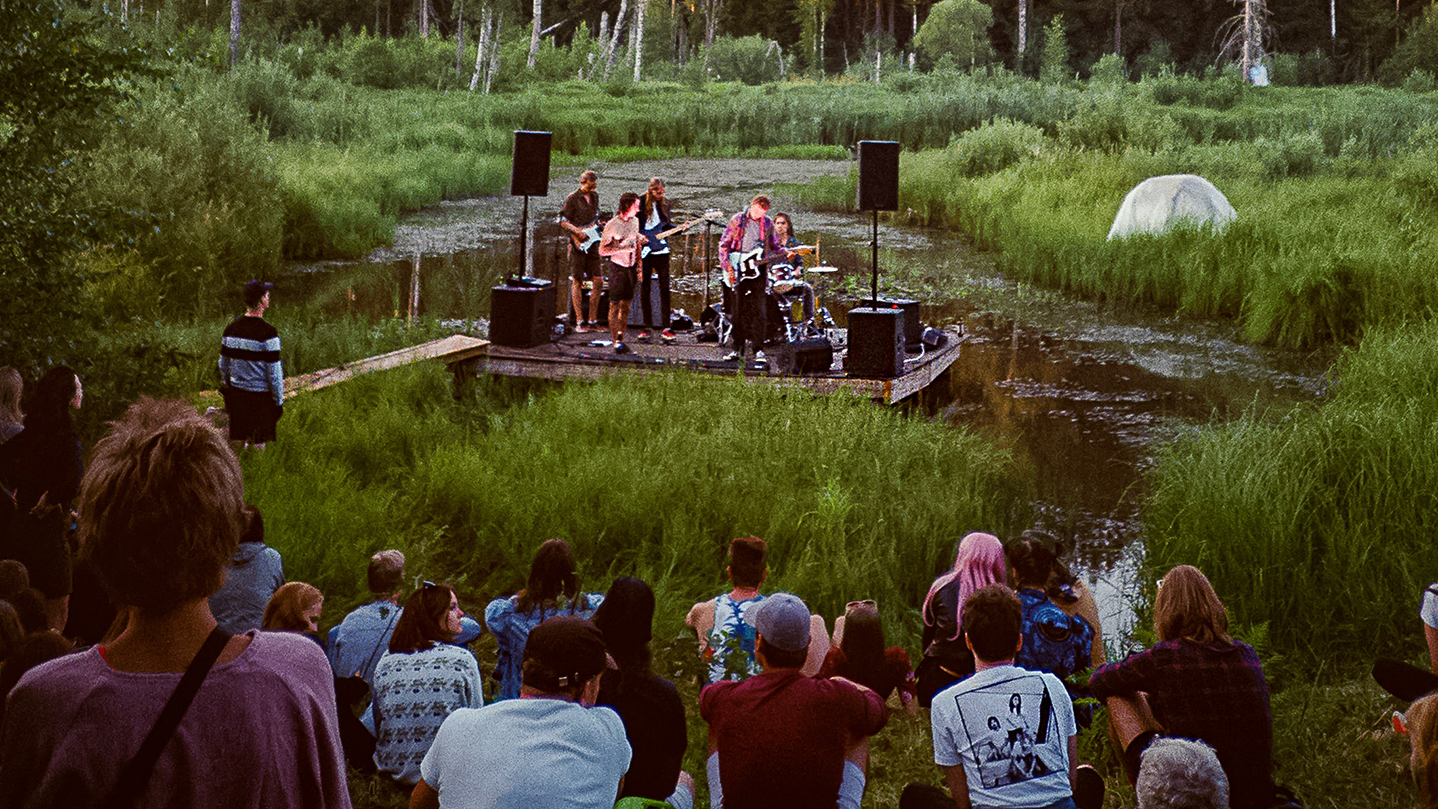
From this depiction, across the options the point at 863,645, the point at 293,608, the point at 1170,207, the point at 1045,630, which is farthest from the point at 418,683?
the point at 1170,207

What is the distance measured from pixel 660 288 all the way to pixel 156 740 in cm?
1061

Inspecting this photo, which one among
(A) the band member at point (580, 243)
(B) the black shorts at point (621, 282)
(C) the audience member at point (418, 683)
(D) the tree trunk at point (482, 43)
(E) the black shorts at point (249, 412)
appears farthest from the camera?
(D) the tree trunk at point (482, 43)

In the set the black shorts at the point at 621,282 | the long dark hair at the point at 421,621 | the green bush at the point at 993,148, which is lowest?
the long dark hair at the point at 421,621

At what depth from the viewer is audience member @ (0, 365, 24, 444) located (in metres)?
5.07

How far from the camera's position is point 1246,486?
6.37 meters

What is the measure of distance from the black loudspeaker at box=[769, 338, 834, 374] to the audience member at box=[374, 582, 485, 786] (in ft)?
21.1

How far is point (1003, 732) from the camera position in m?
3.19

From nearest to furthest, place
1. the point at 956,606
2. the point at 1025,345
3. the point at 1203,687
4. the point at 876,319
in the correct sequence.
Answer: the point at 1203,687 < the point at 956,606 < the point at 876,319 < the point at 1025,345

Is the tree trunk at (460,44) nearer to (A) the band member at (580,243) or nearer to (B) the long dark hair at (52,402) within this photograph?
(A) the band member at (580,243)

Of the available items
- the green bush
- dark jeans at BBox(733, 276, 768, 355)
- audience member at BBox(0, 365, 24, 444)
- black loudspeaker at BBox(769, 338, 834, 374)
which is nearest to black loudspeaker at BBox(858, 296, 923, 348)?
black loudspeaker at BBox(769, 338, 834, 374)

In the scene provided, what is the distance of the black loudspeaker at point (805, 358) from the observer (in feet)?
33.7

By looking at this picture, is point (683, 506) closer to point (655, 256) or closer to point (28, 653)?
point (28, 653)

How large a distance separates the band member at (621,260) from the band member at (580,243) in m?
0.41

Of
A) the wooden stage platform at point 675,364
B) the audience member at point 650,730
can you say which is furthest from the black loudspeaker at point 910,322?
the audience member at point 650,730
